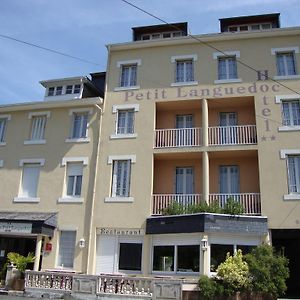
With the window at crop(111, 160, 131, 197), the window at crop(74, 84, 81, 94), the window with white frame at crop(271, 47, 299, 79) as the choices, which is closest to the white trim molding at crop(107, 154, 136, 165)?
the window at crop(111, 160, 131, 197)

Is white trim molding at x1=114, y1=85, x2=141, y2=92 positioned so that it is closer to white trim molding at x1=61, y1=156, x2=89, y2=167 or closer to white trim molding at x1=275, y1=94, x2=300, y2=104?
white trim molding at x1=61, y1=156, x2=89, y2=167

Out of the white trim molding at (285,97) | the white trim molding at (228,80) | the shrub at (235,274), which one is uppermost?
the white trim molding at (228,80)

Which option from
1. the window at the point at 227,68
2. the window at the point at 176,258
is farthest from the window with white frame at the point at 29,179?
the window at the point at 227,68

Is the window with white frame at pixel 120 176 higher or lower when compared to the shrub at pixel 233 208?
higher

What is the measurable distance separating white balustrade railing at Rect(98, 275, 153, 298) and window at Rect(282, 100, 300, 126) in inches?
383

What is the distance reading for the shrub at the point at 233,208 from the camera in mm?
17500

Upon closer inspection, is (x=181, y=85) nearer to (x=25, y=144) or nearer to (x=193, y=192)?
(x=193, y=192)

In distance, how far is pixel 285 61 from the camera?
1983 cm

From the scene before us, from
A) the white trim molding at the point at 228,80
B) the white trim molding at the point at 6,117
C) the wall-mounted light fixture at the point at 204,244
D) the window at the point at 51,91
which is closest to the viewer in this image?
the wall-mounted light fixture at the point at 204,244

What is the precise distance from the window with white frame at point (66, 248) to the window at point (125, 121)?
5.73 metres

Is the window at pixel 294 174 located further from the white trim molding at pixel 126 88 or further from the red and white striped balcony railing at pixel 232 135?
the white trim molding at pixel 126 88

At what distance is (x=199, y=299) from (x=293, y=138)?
848 centimetres

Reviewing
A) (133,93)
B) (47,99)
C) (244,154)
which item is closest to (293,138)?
(244,154)

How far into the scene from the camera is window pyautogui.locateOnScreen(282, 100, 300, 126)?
61.6ft
